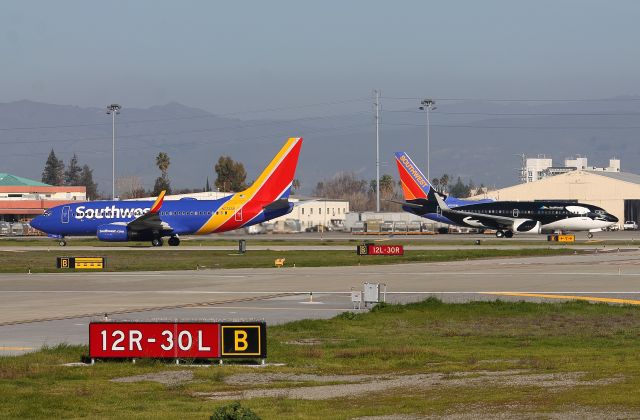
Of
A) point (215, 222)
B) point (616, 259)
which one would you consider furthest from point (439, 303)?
point (215, 222)

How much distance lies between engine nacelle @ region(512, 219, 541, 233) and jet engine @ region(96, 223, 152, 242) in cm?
4719

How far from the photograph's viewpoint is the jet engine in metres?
99.9

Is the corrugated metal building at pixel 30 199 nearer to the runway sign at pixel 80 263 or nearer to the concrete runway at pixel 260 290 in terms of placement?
the runway sign at pixel 80 263

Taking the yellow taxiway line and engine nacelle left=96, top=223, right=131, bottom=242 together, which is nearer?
the yellow taxiway line

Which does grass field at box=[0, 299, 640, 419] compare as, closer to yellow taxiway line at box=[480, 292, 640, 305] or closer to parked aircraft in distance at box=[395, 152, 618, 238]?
yellow taxiway line at box=[480, 292, 640, 305]

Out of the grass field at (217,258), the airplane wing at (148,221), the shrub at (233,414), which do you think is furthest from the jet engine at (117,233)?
the shrub at (233,414)

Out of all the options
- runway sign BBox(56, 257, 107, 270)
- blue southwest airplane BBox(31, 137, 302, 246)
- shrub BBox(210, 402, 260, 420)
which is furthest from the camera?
blue southwest airplane BBox(31, 137, 302, 246)

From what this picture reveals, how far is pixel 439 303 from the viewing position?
43938 mm

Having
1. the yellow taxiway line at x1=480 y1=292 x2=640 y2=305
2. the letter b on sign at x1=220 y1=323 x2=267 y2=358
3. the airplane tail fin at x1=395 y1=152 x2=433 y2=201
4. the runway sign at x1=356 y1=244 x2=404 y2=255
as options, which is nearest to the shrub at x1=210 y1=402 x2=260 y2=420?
the letter b on sign at x1=220 y1=323 x2=267 y2=358

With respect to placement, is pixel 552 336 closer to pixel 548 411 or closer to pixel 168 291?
pixel 548 411

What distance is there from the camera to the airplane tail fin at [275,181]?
101188 millimetres

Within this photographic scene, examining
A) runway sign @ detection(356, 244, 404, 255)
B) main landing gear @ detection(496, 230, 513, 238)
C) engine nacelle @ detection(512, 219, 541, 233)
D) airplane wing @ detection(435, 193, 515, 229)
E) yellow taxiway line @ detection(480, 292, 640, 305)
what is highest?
airplane wing @ detection(435, 193, 515, 229)

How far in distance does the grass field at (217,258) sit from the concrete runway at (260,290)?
175 inches

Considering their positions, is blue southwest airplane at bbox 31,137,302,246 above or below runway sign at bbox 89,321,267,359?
above
